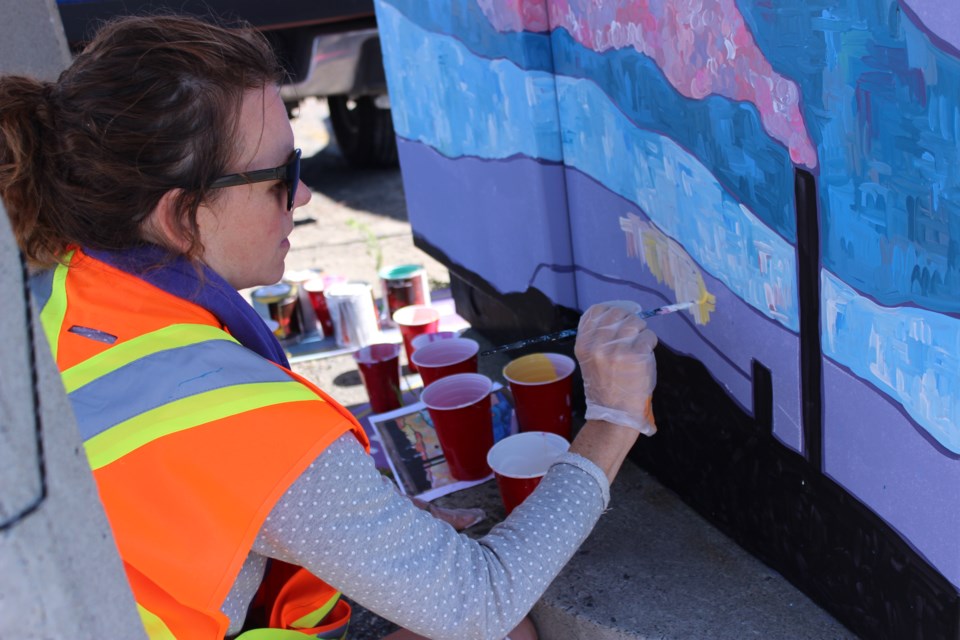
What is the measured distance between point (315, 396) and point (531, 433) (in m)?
0.86

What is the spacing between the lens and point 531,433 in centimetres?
216

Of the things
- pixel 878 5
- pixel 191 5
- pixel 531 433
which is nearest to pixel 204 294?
pixel 531 433

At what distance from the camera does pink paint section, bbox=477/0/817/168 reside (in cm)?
155

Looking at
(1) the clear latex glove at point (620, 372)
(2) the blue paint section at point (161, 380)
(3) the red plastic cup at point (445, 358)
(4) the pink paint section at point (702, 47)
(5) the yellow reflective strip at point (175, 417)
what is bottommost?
(3) the red plastic cup at point (445, 358)

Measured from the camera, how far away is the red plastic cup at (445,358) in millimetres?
2582

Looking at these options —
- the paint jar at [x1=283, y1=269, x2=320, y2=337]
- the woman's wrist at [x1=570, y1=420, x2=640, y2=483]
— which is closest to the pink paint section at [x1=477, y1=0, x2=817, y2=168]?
the woman's wrist at [x1=570, y1=420, x2=640, y2=483]

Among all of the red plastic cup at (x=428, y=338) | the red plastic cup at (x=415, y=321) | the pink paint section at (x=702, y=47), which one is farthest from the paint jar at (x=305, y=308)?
the pink paint section at (x=702, y=47)

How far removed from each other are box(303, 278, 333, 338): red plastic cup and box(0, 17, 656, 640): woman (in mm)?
1950

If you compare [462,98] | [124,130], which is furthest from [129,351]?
[462,98]

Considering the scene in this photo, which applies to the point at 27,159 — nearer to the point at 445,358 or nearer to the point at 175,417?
the point at 175,417

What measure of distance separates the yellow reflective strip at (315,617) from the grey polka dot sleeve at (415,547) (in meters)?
0.31

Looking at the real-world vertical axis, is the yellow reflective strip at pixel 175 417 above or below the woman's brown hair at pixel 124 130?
below

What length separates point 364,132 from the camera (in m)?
6.73

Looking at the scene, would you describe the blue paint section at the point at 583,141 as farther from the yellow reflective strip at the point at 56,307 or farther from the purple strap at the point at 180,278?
the yellow reflective strip at the point at 56,307
